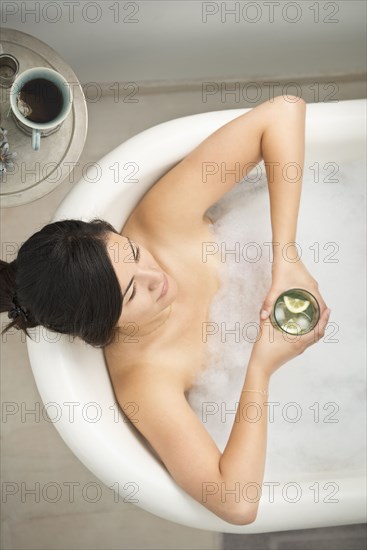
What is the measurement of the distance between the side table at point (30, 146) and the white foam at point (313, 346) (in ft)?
1.09

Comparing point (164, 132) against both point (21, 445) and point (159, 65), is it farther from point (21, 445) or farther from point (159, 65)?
point (21, 445)

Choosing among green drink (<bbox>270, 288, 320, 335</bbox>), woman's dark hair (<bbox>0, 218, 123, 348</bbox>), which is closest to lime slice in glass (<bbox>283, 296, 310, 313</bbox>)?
green drink (<bbox>270, 288, 320, 335</bbox>)

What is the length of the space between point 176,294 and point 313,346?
0.42 m

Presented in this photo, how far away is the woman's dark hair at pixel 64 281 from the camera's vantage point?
0.92m

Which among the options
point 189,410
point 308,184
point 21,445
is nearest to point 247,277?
point 308,184

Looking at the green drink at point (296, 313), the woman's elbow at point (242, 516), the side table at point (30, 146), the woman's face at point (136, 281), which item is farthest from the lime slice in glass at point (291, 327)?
the side table at point (30, 146)

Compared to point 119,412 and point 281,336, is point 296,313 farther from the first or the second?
point 119,412

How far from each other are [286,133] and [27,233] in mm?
790

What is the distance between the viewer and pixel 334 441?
1.42 metres

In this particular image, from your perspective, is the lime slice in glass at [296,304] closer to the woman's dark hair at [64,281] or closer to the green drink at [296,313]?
the green drink at [296,313]

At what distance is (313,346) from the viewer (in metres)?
1.45

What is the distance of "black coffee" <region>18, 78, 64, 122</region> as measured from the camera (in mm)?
1134

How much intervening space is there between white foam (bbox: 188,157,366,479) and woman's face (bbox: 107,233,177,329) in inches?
12.0

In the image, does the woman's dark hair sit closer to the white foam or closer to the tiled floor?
the white foam
